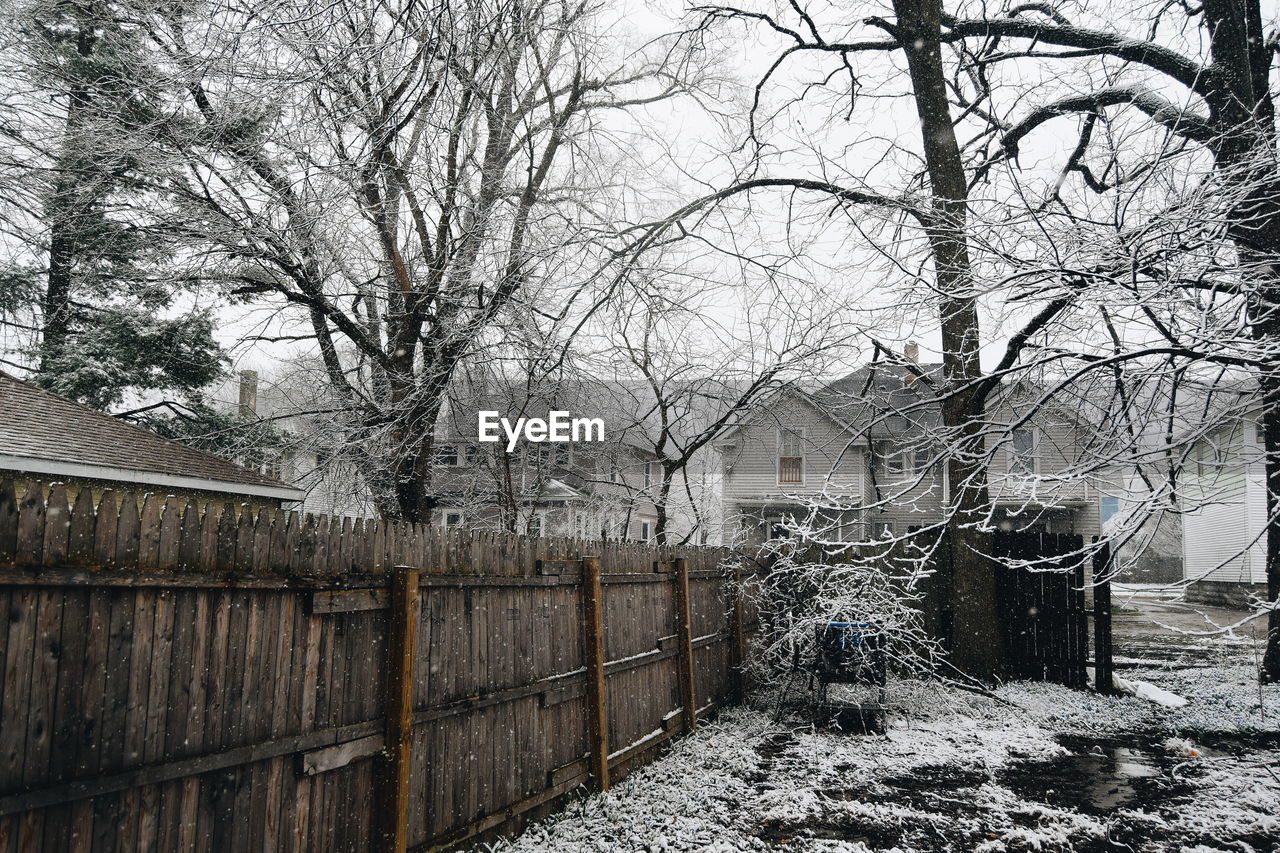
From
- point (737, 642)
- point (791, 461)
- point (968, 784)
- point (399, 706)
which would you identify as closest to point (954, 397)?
point (737, 642)

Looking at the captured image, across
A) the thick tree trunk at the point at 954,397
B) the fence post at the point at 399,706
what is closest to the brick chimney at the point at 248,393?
the fence post at the point at 399,706

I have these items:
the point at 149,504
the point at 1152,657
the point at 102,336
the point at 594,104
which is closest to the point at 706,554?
the point at 149,504

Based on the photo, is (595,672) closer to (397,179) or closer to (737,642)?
(737,642)

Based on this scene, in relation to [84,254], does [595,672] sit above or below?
below

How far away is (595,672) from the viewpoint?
5.62 m

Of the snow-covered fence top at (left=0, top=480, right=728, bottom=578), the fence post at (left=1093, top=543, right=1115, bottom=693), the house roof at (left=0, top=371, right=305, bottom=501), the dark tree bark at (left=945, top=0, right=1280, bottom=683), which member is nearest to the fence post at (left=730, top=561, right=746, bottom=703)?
the fence post at (left=1093, top=543, right=1115, bottom=693)

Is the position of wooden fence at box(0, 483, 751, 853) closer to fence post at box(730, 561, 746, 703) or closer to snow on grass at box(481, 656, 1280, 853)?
snow on grass at box(481, 656, 1280, 853)

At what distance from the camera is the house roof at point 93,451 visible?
31.3 ft

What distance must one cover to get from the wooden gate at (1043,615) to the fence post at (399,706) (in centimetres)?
766

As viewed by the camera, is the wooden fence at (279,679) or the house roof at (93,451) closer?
the wooden fence at (279,679)

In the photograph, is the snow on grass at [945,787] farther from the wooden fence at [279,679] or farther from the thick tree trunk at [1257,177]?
the thick tree trunk at [1257,177]

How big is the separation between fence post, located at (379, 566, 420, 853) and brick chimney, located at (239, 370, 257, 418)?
40.2 feet

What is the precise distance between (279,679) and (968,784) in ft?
16.1

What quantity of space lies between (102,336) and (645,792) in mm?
13177
